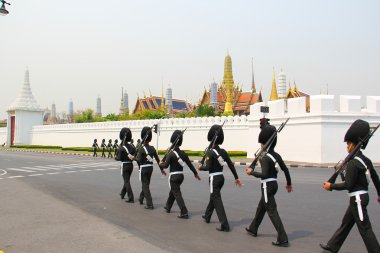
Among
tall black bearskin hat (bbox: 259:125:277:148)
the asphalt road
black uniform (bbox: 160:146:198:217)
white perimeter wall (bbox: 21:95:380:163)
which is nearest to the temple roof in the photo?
white perimeter wall (bbox: 21:95:380:163)

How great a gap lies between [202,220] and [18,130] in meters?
55.6

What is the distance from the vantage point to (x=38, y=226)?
6.54m

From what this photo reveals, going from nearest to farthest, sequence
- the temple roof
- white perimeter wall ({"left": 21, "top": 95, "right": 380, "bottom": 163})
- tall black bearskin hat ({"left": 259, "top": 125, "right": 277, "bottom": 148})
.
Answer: tall black bearskin hat ({"left": 259, "top": 125, "right": 277, "bottom": 148}) < white perimeter wall ({"left": 21, "top": 95, "right": 380, "bottom": 163}) < the temple roof

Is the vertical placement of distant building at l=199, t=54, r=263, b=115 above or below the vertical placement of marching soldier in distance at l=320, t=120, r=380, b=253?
above

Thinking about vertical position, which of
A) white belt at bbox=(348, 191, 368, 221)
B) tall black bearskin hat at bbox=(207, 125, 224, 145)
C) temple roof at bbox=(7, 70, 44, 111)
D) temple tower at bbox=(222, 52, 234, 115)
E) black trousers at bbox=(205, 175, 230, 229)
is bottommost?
black trousers at bbox=(205, 175, 230, 229)

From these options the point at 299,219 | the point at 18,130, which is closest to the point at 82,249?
the point at 299,219

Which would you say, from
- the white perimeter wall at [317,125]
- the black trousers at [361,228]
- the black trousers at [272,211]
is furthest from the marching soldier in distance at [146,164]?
the white perimeter wall at [317,125]

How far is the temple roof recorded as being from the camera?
5691 centimetres

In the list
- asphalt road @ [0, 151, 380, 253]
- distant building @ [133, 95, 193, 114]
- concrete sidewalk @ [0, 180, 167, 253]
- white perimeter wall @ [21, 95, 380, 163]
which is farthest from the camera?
distant building @ [133, 95, 193, 114]

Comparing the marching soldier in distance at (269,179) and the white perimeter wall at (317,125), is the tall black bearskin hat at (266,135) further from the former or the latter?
the white perimeter wall at (317,125)

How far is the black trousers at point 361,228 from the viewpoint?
4.45 metres

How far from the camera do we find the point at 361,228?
4.54m

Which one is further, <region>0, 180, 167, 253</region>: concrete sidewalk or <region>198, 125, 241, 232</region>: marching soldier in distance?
<region>198, 125, 241, 232</region>: marching soldier in distance

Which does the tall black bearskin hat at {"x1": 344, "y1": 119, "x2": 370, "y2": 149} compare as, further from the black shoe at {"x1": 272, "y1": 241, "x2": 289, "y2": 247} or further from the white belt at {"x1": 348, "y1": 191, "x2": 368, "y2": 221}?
the black shoe at {"x1": 272, "y1": 241, "x2": 289, "y2": 247}
